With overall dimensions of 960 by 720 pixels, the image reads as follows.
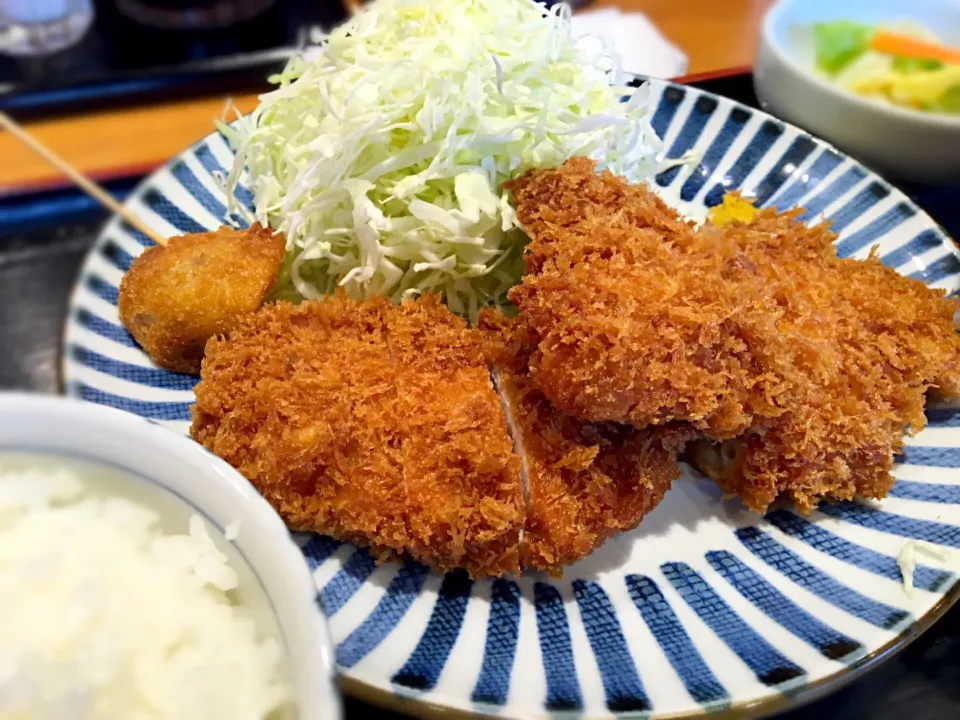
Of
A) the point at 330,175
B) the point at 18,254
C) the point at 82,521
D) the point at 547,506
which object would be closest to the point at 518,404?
the point at 547,506

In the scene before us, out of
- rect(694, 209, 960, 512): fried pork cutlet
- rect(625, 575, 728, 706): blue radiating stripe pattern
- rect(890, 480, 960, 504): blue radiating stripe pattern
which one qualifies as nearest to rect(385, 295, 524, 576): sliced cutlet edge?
rect(625, 575, 728, 706): blue radiating stripe pattern

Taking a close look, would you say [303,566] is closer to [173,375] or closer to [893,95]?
[173,375]

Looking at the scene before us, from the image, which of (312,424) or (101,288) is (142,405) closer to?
(101,288)

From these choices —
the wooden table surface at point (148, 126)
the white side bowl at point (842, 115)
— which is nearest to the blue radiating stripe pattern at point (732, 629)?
the white side bowl at point (842, 115)

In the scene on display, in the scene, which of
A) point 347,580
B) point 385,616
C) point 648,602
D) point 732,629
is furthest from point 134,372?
point 732,629

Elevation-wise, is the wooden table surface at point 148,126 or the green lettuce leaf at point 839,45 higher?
the green lettuce leaf at point 839,45

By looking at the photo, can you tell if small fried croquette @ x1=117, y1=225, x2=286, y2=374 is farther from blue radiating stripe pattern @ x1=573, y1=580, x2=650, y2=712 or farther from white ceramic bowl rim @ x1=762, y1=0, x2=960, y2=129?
white ceramic bowl rim @ x1=762, y1=0, x2=960, y2=129

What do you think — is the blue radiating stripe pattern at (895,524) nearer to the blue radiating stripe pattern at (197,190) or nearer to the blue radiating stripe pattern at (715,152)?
the blue radiating stripe pattern at (715,152)

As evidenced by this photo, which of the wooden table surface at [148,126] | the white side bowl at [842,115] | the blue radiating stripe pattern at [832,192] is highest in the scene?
the white side bowl at [842,115]
